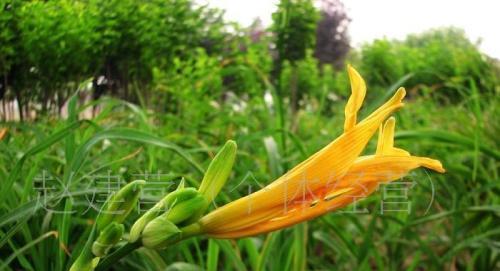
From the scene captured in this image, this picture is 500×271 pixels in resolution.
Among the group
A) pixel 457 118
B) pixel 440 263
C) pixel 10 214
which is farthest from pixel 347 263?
pixel 457 118

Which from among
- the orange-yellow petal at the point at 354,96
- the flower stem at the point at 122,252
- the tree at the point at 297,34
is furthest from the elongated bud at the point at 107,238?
the tree at the point at 297,34

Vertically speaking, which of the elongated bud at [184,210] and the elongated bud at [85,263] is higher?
the elongated bud at [184,210]

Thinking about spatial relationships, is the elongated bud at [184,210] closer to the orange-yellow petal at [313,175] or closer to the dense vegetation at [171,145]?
the orange-yellow petal at [313,175]

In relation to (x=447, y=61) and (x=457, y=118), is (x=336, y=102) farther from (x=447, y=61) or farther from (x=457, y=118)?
(x=457, y=118)

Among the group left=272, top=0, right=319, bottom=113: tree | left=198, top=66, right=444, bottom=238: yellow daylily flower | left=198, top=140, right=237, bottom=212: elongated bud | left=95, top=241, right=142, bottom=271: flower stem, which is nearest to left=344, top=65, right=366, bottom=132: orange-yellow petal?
left=198, top=66, right=444, bottom=238: yellow daylily flower

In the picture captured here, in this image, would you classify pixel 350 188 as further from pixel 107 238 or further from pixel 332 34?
pixel 332 34

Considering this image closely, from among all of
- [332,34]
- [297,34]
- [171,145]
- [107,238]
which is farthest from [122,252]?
[332,34]

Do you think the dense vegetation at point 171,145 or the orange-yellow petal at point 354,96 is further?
the dense vegetation at point 171,145
